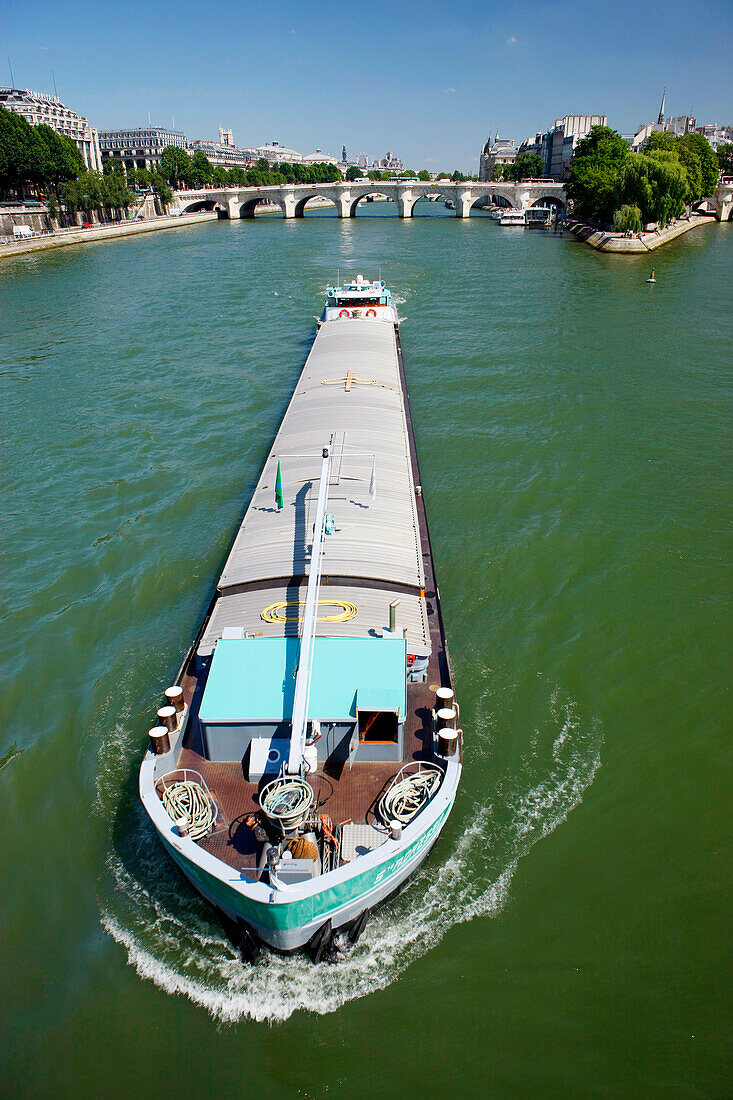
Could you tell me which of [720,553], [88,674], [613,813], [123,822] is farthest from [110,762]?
[720,553]

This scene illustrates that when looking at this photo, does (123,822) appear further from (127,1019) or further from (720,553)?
(720,553)

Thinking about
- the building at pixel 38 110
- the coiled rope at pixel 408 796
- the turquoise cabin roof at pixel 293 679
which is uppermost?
the building at pixel 38 110

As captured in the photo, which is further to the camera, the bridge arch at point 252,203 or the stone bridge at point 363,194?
the bridge arch at point 252,203

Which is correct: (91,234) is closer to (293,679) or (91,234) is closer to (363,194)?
(363,194)

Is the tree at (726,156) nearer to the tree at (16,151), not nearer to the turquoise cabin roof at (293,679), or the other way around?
the tree at (16,151)

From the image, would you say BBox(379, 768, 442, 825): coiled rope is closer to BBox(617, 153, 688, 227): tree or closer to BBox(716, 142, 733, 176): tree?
BBox(617, 153, 688, 227): tree

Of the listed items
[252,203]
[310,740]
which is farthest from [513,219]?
[310,740]

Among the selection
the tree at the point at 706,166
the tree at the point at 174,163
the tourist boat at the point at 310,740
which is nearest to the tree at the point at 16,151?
the tree at the point at 174,163
